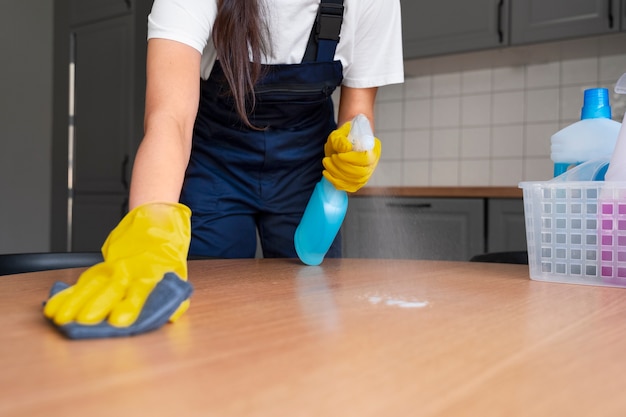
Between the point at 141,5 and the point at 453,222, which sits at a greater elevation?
the point at 141,5

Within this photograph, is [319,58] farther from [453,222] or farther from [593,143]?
[453,222]

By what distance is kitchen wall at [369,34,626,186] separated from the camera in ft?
9.00

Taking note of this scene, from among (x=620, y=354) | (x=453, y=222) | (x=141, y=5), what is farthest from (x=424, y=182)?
(x=620, y=354)

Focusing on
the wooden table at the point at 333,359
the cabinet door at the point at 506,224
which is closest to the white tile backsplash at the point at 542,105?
the cabinet door at the point at 506,224

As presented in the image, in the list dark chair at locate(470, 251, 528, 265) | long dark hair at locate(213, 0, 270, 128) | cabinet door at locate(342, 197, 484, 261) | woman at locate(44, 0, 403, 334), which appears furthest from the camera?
cabinet door at locate(342, 197, 484, 261)

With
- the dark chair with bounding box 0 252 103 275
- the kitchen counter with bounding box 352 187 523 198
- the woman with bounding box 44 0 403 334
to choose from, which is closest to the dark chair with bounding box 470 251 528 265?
the woman with bounding box 44 0 403 334

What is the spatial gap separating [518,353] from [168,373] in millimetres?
251

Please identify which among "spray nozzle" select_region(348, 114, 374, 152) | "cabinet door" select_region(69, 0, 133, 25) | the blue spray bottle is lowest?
the blue spray bottle

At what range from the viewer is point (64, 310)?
1.63 feet

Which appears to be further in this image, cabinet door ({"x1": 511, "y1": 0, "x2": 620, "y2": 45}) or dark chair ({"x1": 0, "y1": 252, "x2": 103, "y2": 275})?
cabinet door ({"x1": 511, "y1": 0, "x2": 620, "y2": 45})

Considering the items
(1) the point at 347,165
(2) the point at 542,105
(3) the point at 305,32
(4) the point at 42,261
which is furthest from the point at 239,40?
(2) the point at 542,105

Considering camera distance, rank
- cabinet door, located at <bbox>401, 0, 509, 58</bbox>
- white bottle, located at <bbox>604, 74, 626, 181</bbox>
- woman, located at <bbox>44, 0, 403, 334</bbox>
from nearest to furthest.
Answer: white bottle, located at <bbox>604, 74, 626, 181</bbox>, woman, located at <bbox>44, 0, 403, 334</bbox>, cabinet door, located at <bbox>401, 0, 509, 58</bbox>

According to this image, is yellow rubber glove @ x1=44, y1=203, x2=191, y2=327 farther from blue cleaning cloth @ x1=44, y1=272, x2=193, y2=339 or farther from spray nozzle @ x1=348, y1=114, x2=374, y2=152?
spray nozzle @ x1=348, y1=114, x2=374, y2=152

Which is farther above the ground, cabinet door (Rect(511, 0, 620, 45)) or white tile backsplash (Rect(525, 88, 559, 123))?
cabinet door (Rect(511, 0, 620, 45))
